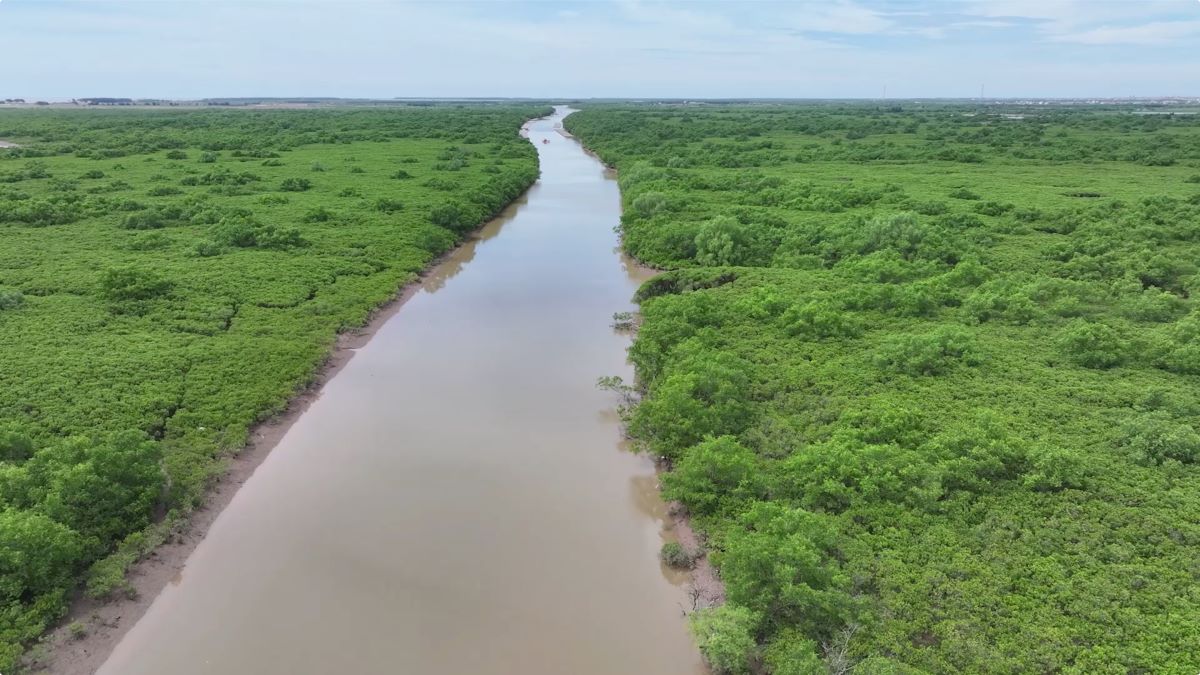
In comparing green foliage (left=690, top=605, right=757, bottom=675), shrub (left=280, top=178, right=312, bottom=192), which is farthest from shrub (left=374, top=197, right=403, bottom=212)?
green foliage (left=690, top=605, right=757, bottom=675)

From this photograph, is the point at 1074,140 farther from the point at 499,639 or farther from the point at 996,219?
the point at 499,639

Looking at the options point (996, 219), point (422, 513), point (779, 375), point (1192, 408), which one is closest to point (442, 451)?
point (422, 513)

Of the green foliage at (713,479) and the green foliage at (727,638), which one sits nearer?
the green foliage at (727,638)

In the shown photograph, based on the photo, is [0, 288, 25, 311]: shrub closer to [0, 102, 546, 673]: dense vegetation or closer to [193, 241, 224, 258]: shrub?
[0, 102, 546, 673]: dense vegetation

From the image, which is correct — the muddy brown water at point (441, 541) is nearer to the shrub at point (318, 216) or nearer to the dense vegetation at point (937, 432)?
the dense vegetation at point (937, 432)

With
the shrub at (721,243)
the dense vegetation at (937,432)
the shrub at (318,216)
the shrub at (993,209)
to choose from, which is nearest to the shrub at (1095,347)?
the dense vegetation at (937,432)

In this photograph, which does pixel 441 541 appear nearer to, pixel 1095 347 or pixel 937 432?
pixel 937 432
